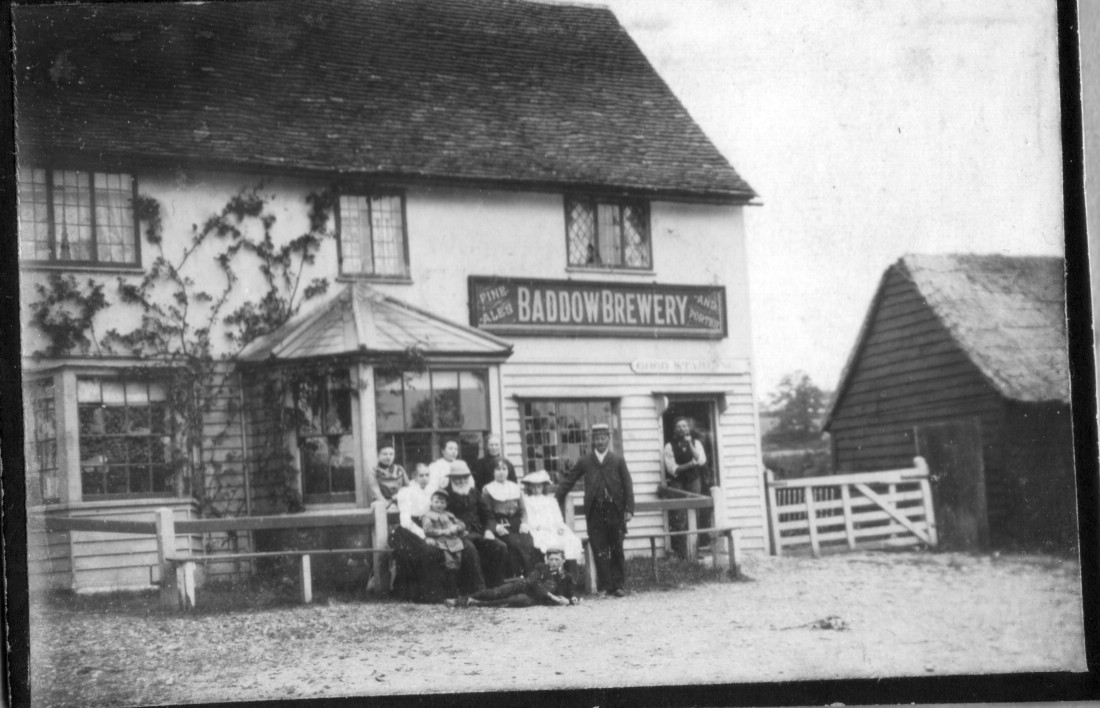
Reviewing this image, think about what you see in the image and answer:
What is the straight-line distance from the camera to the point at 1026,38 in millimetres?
7684

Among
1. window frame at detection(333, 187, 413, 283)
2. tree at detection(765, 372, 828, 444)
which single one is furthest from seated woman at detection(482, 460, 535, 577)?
tree at detection(765, 372, 828, 444)

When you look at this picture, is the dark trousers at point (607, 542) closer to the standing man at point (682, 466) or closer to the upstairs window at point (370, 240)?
the standing man at point (682, 466)

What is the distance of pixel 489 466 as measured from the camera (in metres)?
7.81

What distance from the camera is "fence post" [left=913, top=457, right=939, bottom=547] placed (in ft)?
25.6

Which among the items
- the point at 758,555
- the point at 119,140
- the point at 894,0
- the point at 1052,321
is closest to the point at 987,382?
the point at 1052,321

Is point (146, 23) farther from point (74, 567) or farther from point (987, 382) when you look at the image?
point (987, 382)

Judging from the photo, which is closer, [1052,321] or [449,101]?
[1052,321]

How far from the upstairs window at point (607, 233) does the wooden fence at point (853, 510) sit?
5.90 feet

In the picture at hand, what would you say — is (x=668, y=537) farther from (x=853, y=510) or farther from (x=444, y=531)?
(x=444, y=531)

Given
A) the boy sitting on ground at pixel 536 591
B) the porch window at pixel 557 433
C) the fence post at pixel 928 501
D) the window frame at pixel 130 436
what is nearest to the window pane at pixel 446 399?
the porch window at pixel 557 433

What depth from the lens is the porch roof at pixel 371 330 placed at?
7.76 m

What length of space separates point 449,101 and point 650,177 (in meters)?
1.51

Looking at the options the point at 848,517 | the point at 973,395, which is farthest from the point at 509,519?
the point at 973,395

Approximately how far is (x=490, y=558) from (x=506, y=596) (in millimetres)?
265
